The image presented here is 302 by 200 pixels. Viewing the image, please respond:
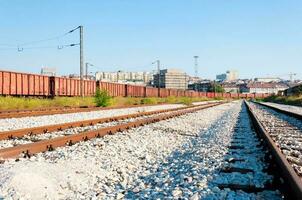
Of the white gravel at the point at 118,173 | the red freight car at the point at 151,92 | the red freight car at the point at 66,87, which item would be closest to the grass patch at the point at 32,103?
the red freight car at the point at 66,87

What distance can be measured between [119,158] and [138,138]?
3149 millimetres

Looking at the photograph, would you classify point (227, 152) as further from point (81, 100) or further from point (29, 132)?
point (81, 100)

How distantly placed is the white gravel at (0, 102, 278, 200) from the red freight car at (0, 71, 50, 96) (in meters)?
21.3

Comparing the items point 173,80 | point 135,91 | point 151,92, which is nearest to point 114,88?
point 135,91

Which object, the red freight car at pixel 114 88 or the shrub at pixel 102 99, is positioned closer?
the shrub at pixel 102 99

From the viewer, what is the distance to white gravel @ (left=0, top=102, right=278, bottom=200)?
203 inches

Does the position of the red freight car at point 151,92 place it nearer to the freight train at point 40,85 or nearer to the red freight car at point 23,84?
the freight train at point 40,85

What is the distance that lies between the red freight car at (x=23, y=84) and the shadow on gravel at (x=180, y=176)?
22.6 meters

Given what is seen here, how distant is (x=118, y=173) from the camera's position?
6.70 metres

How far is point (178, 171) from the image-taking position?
673 cm

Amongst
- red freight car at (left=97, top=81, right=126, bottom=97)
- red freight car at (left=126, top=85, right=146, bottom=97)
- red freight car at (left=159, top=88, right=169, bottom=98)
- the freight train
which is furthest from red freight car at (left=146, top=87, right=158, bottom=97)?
the freight train

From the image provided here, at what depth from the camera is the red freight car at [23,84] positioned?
29188mm

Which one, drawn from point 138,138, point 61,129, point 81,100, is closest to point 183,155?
point 138,138

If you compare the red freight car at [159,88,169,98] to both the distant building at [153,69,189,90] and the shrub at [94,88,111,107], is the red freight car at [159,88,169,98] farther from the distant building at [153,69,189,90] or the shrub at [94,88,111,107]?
the distant building at [153,69,189,90]
